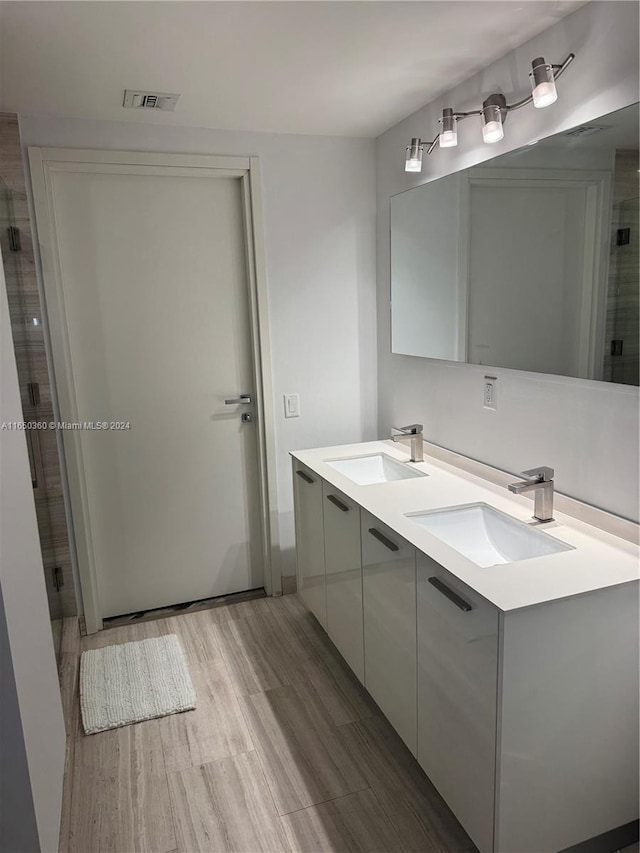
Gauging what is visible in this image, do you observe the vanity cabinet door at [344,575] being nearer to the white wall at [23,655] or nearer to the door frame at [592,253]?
the door frame at [592,253]

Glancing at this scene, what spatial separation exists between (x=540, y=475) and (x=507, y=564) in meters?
0.42

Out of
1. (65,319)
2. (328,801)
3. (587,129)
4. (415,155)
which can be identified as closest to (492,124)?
(587,129)

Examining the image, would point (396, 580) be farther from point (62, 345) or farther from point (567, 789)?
point (62, 345)

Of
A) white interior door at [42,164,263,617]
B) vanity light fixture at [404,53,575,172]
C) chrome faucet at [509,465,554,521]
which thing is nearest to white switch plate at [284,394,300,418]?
white interior door at [42,164,263,617]

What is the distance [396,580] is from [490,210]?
1.31 m

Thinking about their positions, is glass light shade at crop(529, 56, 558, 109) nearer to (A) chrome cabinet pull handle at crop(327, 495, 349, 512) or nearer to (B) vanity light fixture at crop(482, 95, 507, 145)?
(B) vanity light fixture at crop(482, 95, 507, 145)

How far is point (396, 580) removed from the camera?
1905 mm

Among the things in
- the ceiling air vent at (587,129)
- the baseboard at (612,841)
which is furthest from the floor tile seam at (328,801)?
the ceiling air vent at (587,129)

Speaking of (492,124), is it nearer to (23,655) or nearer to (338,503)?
(338,503)

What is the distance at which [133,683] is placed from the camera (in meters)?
2.54

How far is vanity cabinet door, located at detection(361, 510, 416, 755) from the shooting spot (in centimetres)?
184

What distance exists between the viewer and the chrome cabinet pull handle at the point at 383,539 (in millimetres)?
1893

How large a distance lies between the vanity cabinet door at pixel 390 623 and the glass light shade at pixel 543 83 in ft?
4.41

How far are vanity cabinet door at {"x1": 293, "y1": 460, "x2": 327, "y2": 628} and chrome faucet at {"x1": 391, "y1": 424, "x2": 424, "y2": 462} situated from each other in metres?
0.45
